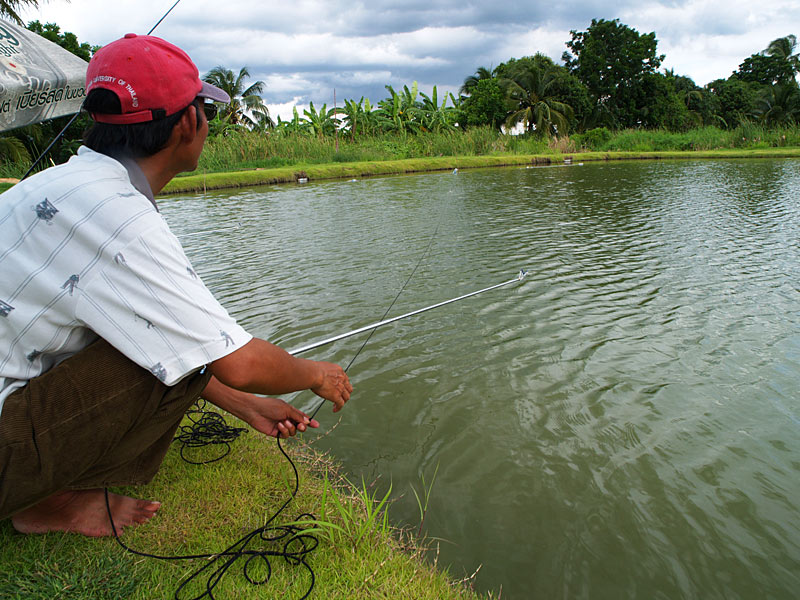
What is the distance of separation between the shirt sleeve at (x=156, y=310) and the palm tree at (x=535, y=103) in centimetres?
3616

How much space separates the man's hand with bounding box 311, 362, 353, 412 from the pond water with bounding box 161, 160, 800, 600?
0.78 metres

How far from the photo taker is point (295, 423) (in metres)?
1.87

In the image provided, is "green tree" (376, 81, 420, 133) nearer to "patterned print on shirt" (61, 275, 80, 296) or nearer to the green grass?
the green grass

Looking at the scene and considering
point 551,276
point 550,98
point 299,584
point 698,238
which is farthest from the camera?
point 550,98

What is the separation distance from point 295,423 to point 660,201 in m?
11.0

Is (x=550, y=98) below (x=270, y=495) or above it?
above

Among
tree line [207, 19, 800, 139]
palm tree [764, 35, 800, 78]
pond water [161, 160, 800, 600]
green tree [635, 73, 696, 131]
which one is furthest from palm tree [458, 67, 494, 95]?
pond water [161, 160, 800, 600]

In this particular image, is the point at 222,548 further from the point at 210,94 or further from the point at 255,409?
the point at 210,94

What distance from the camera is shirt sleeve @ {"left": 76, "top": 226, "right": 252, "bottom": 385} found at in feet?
3.89

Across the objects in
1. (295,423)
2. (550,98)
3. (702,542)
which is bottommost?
(702,542)

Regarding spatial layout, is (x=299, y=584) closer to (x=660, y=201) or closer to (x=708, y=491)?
(x=708, y=491)

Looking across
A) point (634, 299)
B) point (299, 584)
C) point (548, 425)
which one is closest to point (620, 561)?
point (548, 425)

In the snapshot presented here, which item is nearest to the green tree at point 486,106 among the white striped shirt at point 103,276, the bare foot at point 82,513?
the bare foot at point 82,513

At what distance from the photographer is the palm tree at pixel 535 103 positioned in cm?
3441
